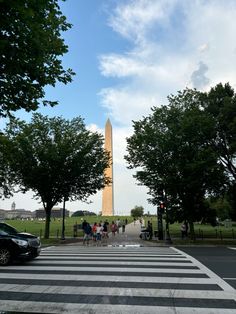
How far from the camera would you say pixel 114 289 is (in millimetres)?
9430

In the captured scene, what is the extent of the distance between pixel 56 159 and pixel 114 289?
2378cm

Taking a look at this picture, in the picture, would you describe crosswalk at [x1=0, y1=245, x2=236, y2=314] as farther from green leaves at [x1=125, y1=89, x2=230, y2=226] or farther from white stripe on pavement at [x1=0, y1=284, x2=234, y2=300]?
green leaves at [x1=125, y1=89, x2=230, y2=226]

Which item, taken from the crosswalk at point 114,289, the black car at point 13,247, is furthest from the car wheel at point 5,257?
the crosswalk at point 114,289

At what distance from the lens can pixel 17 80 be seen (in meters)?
10.0

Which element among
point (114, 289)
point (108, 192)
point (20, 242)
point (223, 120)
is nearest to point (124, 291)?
point (114, 289)

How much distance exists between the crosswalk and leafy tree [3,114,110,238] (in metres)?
19.6

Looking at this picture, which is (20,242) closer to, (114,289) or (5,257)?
(5,257)

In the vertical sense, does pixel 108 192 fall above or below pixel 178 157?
above

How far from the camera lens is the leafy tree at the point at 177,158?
30.1 meters

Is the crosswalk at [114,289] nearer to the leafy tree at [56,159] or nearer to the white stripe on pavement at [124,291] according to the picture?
the white stripe on pavement at [124,291]

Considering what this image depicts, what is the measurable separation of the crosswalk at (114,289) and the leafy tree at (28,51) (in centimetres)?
464

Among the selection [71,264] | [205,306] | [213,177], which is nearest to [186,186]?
[213,177]

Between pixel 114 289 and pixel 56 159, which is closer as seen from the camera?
pixel 114 289

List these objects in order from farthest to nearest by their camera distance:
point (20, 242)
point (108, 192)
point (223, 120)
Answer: point (108, 192)
point (223, 120)
point (20, 242)
